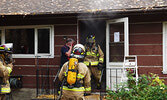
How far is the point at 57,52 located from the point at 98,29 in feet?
6.27

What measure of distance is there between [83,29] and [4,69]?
4.58 metres

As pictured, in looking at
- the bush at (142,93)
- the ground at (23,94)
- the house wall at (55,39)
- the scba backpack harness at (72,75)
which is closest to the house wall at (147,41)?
the house wall at (55,39)

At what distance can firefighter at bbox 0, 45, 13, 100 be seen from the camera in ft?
20.8

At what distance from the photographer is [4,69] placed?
632cm

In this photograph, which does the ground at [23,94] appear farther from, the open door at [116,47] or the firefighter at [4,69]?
the firefighter at [4,69]

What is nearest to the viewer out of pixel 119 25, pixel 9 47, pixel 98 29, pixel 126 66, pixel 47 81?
pixel 9 47

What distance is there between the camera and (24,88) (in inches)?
388

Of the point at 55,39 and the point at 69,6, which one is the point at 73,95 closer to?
the point at 55,39

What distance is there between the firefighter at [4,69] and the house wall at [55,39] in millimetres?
2999

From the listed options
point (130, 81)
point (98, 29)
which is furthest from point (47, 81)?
point (130, 81)

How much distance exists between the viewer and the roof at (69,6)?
893cm

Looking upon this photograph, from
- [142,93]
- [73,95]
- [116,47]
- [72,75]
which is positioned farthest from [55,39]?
[142,93]

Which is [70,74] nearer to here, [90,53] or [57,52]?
[90,53]

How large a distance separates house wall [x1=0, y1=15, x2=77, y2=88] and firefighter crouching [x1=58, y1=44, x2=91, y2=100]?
351 centimetres
